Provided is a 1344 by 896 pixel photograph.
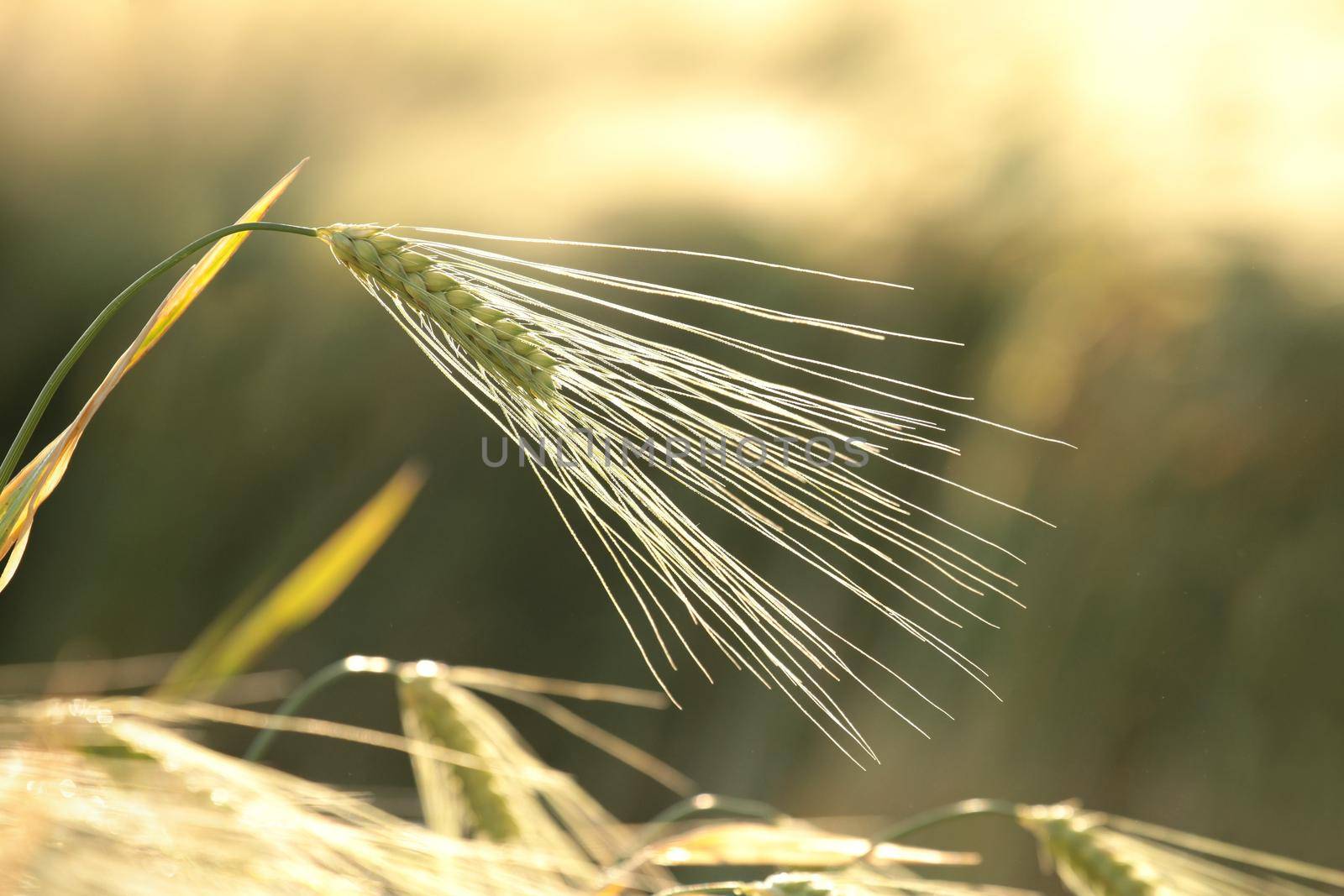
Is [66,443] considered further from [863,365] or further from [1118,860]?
[863,365]

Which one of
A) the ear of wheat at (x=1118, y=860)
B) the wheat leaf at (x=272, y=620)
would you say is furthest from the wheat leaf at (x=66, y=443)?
the ear of wheat at (x=1118, y=860)

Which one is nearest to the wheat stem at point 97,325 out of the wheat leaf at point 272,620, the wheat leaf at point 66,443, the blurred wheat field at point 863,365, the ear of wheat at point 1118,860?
the wheat leaf at point 66,443

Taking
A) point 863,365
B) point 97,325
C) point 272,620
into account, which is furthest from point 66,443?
point 863,365

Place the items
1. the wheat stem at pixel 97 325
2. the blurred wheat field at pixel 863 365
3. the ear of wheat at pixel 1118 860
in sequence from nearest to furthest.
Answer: the wheat stem at pixel 97 325 < the ear of wheat at pixel 1118 860 < the blurred wheat field at pixel 863 365

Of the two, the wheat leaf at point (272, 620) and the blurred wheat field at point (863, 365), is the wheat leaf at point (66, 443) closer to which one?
the wheat leaf at point (272, 620)

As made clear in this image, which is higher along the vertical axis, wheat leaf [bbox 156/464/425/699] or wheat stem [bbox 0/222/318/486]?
wheat stem [bbox 0/222/318/486]

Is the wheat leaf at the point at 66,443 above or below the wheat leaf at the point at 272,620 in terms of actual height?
above

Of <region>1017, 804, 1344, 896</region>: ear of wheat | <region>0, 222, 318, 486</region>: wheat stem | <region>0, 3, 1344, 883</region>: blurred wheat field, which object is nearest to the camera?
<region>0, 222, 318, 486</region>: wheat stem

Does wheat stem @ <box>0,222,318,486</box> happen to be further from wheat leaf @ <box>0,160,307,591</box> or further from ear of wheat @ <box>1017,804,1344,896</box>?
ear of wheat @ <box>1017,804,1344,896</box>

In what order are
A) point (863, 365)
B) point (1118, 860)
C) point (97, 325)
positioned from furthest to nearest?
point (863, 365) < point (1118, 860) < point (97, 325)

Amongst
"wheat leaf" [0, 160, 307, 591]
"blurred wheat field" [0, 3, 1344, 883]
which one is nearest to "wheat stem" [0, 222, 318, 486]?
"wheat leaf" [0, 160, 307, 591]

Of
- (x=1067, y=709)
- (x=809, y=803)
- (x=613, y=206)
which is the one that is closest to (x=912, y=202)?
(x=613, y=206)

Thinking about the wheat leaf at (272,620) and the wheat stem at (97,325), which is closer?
the wheat stem at (97,325)

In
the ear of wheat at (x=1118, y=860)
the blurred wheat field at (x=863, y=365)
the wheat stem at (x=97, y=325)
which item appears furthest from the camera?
the blurred wheat field at (x=863, y=365)
